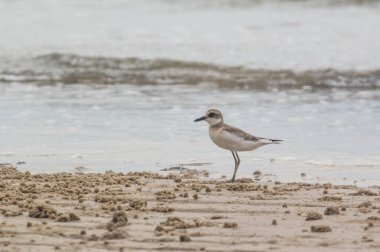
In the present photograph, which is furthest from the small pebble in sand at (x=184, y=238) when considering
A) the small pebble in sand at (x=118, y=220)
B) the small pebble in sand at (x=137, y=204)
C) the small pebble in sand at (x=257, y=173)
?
the small pebble in sand at (x=257, y=173)

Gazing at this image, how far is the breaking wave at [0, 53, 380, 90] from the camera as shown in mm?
19219

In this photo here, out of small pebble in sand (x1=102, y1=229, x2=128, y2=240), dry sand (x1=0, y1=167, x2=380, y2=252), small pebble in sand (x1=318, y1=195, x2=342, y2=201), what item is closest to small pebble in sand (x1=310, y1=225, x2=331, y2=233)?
dry sand (x1=0, y1=167, x2=380, y2=252)

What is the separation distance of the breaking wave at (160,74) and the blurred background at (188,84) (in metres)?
0.04

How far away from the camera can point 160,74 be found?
20.7 meters

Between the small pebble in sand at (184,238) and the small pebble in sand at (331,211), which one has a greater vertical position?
the small pebble in sand at (331,211)

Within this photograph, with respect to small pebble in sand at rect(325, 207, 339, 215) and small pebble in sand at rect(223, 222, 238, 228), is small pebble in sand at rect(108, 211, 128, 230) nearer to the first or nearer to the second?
small pebble in sand at rect(223, 222, 238, 228)

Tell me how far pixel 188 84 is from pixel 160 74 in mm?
1658

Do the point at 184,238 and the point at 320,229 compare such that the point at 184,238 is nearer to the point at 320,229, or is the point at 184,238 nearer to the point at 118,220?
the point at 118,220

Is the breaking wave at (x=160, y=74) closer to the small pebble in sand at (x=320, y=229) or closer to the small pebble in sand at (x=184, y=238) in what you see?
the small pebble in sand at (x=320, y=229)

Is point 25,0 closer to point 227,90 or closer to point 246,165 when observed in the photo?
point 227,90

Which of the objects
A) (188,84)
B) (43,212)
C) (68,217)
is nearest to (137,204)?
(68,217)

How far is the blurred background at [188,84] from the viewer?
11734 millimetres

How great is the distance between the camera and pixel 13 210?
27.2ft

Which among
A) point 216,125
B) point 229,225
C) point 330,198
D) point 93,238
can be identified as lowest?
point 93,238
